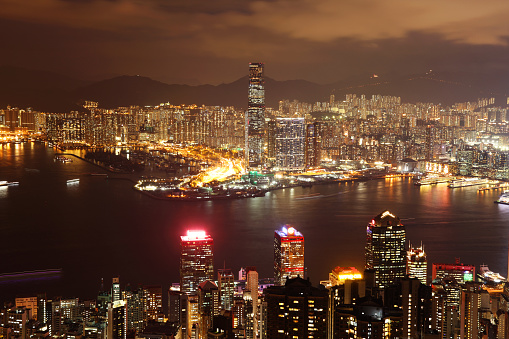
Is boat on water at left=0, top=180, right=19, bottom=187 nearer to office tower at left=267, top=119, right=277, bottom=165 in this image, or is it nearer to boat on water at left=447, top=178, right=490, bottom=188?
office tower at left=267, top=119, right=277, bottom=165

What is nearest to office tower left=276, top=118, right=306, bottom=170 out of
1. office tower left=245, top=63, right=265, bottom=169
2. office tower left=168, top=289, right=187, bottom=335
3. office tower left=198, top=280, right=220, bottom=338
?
office tower left=245, top=63, right=265, bottom=169

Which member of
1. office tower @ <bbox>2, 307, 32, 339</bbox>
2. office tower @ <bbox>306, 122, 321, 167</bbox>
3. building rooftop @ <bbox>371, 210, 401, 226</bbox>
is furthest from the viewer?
office tower @ <bbox>306, 122, 321, 167</bbox>

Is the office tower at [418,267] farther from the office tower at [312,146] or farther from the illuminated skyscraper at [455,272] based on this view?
the office tower at [312,146]

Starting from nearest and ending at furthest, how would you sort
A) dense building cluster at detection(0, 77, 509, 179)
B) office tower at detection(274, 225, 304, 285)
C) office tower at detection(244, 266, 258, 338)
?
office tower at detection(244, 266, 258, 338) → office tower at detection(274, 225, 304, 285) → dense building cluster at detection(0, 77, 509, 179)

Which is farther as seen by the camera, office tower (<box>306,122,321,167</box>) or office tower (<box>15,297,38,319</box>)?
office tower (<box>306,122,321,167</box>)

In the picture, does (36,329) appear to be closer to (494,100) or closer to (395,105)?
(494,100)

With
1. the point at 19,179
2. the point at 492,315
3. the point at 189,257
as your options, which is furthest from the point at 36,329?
the point at 19,179
